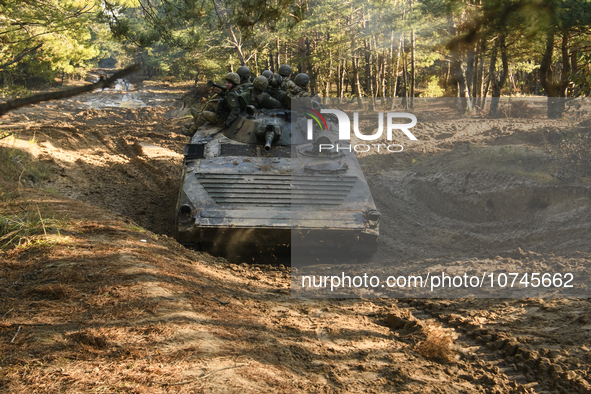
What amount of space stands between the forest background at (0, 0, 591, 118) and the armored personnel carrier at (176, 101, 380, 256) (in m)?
1.83

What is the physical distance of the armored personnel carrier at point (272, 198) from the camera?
20.7ft

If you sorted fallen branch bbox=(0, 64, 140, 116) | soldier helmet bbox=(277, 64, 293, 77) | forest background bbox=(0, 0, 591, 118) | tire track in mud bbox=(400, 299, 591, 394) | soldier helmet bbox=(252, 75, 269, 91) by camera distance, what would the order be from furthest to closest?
soldier helmet bbox=(277, 64, 293, 77)
soldier helmet bbox=(252, 75, 269, 91)
forest background bbox=(0, 0, 591, 118)
tire track in mud bbox=(400, 299, 591, 394)
fallen branch bbox=(0, 64, 140, 116)

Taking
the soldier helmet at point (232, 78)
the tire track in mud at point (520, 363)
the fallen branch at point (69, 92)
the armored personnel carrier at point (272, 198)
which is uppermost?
the soldier helmet at point (232, 78)

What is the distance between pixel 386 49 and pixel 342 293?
24.5 m

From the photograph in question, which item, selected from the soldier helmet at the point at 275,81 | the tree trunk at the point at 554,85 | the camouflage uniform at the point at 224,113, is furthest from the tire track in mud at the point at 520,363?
the tree trunk at the point at 554,85

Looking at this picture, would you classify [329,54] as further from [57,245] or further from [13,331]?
[13,331]

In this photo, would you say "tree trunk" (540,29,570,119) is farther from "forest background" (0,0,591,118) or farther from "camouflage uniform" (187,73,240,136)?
"camouflage uniform" (187,73,240,136)

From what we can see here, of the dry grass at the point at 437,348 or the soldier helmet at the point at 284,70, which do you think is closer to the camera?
the dry grass at the point at 437,348

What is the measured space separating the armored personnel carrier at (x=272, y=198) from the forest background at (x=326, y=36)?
1.83 meters

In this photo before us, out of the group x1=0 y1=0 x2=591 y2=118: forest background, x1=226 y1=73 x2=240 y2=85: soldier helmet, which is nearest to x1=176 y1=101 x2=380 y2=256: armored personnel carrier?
x1=226 y1=73 x2=240 y2=85: soldier helmet

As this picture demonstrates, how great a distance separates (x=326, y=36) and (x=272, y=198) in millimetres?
23779

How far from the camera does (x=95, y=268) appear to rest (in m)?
4.27

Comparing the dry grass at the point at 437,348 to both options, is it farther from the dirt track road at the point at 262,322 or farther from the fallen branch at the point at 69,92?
the fallen branch at the point at 69,92

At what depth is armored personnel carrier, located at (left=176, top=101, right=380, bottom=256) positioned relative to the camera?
6316mm
